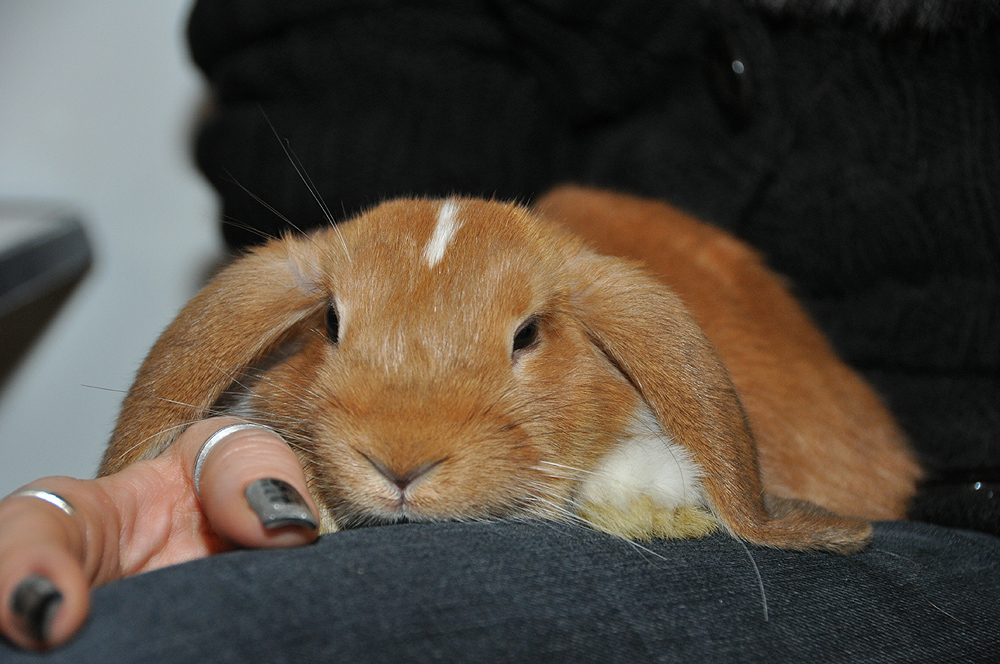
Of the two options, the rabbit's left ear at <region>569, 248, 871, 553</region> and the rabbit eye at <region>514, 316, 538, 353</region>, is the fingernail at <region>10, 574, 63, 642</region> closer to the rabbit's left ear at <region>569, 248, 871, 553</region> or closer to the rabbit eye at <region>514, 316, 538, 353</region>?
the rabbit eye at <region>514, 316, 538, 353</region>

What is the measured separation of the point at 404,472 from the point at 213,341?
1.50ft

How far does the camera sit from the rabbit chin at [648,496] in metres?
1.17

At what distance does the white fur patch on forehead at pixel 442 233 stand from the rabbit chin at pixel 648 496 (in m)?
0.45

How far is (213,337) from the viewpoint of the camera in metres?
1.24

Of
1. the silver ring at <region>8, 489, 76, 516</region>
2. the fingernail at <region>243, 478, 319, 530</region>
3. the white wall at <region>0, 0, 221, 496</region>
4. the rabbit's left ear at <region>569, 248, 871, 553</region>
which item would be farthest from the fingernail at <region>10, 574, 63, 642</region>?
the white wall at <region>0, 0, 221, 496</region>

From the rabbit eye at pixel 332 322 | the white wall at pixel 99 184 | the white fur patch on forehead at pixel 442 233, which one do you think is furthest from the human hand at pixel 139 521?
the white wall at pixel 99 184

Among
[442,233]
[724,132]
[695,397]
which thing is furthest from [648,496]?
[724,132]

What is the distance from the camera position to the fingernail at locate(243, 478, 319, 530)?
920 millimetres

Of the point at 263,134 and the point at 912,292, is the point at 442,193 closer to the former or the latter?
the point at 263,134

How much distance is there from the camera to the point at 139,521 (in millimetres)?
1047

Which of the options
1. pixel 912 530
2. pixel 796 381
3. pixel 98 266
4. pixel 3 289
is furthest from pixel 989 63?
pixel 98 266

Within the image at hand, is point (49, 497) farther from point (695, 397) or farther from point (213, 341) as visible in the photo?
point (695, 397)

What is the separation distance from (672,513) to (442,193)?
124cm

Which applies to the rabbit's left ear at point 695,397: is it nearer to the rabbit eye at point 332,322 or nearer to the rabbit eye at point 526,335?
the rabbit eye at point 526,335
